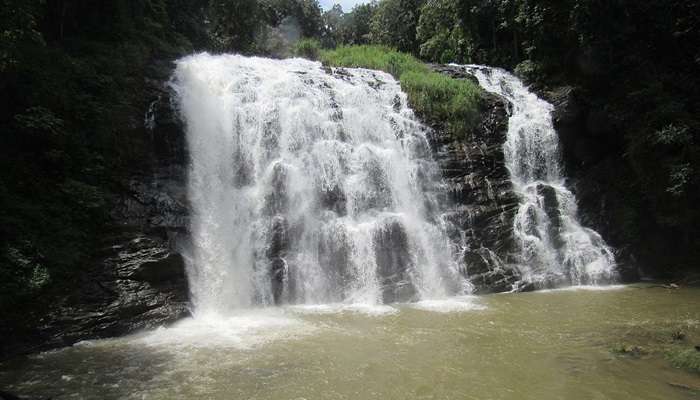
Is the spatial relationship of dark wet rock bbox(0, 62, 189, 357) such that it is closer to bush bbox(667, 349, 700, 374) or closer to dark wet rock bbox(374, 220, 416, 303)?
dark wet rock bbox(374, 220, 416, 303)

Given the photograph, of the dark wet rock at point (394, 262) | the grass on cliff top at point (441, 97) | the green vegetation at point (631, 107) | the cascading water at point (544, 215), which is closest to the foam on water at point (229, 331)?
the dark wet rock at point (394, 262)

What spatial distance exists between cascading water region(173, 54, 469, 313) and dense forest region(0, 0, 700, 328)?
1.93m

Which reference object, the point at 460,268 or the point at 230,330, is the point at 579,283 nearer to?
the point at 460,268

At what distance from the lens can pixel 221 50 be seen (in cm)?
2158

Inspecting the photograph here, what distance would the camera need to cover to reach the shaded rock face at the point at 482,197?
1214 centimetres

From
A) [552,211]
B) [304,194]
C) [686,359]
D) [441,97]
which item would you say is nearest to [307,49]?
[441,97]

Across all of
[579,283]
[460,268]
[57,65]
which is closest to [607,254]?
[579,283]

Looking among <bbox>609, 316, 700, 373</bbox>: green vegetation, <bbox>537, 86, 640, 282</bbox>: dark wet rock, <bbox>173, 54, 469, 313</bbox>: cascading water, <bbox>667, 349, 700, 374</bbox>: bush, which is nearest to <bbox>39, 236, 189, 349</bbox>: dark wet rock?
<bbox>173, 54, 469, 313</bbox>: cascading water

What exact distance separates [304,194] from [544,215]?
6782mm

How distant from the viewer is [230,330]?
8.38 m

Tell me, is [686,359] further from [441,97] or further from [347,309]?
[441,97]

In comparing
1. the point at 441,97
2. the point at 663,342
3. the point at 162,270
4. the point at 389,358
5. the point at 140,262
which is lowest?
the point at 663,342

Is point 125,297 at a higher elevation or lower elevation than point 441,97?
lower

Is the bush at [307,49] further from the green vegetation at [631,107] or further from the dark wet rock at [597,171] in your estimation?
Result: the dark wet rock at [597,171]
